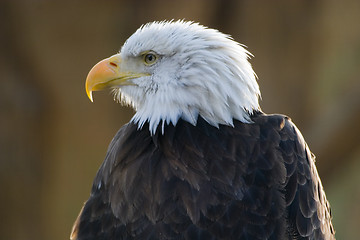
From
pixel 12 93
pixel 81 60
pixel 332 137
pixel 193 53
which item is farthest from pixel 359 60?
pixel 193 53

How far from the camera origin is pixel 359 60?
8.27m

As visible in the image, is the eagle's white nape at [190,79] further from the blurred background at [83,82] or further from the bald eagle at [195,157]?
the blurred background at [83,82]

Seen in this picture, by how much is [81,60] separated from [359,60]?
3.55 meters

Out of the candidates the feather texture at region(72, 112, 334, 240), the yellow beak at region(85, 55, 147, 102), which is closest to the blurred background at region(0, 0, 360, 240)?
the yellow beak at region(85, 55, 147, 102)

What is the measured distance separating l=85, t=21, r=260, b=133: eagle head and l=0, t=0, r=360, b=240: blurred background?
3.99 meters

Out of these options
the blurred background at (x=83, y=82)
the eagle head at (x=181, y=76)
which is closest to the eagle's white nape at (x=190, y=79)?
the eagle head at (x=181, y=76)

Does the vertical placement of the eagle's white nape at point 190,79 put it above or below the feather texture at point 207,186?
above

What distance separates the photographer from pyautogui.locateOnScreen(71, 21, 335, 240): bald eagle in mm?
2869

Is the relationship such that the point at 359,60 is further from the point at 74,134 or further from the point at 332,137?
the point at 74,134

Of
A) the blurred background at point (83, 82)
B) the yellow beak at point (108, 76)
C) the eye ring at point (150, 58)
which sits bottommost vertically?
the blurred background at point (83, 82)

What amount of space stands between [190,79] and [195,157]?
376 mm

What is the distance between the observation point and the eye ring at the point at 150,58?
124 inches

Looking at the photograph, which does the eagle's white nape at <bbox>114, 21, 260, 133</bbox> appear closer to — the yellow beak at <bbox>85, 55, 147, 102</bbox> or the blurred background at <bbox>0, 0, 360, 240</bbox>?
the yellow beak at <bbox>85, 55, 147, 102</bbox>

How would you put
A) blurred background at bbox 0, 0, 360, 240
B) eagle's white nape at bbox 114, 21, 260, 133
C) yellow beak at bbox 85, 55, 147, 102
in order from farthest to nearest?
blurred background at bbox 0, 0, 360, 240 < yellow beak at bbox 85, 55, 147, 102 < eagle's white nape at bbox 114, 21, 260, 133
